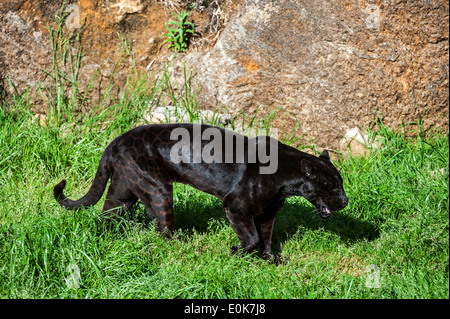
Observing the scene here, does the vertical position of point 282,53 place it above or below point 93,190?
above

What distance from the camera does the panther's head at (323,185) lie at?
4.97m

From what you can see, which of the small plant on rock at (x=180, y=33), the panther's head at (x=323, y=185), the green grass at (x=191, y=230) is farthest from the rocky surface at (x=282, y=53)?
the panther's head at (x=323, y=185)

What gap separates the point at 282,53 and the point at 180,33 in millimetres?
1528

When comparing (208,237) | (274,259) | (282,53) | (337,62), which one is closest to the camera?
(274,259)

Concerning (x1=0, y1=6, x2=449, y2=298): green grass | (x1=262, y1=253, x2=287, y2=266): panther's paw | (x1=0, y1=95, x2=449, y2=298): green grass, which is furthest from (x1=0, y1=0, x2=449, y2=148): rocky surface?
(x1=262, y1=253, x2=287, y2=266): panther's paw

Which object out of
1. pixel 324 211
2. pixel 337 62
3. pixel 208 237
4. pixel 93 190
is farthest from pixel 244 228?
pixel 337 62

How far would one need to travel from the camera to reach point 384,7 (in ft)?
22.1

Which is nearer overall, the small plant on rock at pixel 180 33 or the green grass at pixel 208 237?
the green grass at pixel 208 237

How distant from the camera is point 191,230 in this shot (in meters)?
5.68

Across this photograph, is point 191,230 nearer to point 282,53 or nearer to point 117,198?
point 117,198

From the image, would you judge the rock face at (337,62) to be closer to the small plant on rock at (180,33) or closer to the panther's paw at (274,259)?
the small plant on rock at (180,33)

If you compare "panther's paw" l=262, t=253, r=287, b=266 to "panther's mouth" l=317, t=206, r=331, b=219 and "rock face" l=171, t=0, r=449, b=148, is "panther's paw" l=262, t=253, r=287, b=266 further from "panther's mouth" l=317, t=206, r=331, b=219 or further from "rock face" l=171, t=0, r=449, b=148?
"rock face" l=171, t=0, r=449, b=148

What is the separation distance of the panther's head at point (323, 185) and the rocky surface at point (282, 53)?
2.22 meters

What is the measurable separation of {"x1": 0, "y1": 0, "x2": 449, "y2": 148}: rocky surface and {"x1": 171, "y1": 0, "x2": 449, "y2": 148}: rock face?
1 centimetres
